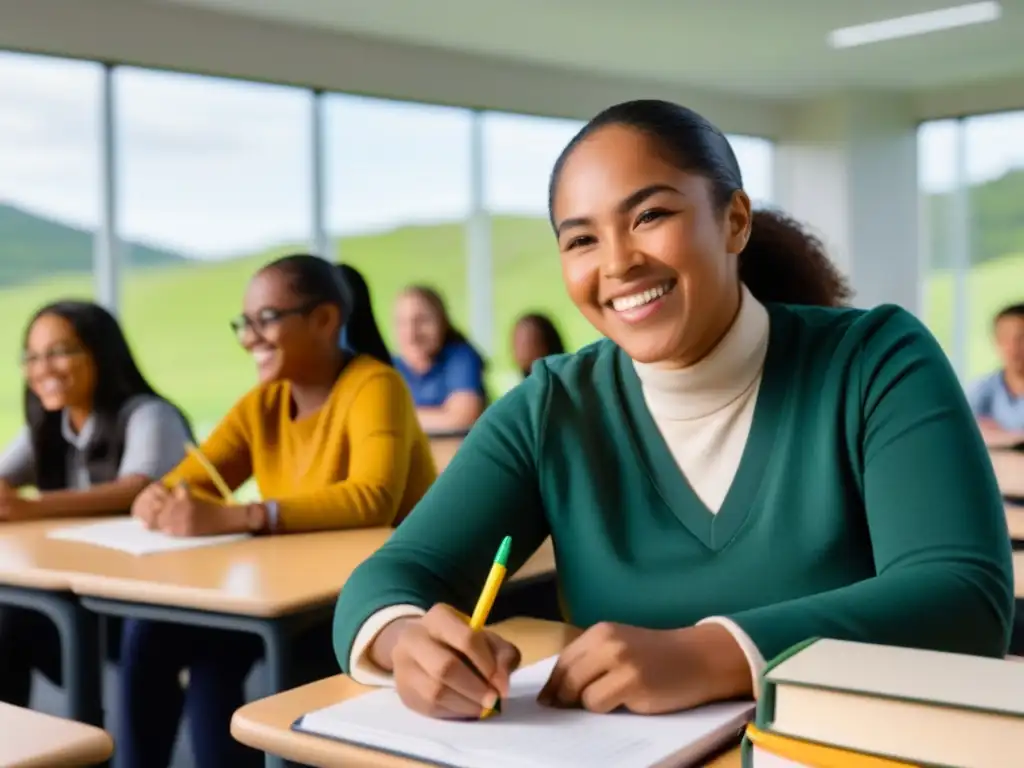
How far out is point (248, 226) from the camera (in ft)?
23.1

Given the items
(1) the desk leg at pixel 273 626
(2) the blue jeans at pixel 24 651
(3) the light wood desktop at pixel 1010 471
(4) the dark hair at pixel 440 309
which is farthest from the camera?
(4) the dark hair at pixel 440 309

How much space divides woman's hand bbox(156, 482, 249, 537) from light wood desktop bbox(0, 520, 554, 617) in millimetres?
55

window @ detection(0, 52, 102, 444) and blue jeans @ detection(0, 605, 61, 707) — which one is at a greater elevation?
window @ detection(0, 52, 102, 444)

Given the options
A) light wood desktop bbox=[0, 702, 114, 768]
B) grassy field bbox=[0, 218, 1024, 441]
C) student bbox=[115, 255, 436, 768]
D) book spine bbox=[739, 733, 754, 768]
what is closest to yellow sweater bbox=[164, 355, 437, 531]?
student bbox=[115, 255, 436, 768]

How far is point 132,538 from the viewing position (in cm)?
221

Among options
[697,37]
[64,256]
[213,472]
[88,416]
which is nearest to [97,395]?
[88,416]

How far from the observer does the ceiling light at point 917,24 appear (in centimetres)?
660

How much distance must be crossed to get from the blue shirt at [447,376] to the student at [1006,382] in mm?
2145

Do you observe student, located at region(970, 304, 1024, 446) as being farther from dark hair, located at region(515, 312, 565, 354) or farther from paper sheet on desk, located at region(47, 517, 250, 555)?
paper sheet on desk, located at region(47, 517, 250, 555)

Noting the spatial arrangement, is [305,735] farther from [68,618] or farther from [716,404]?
[68,618]

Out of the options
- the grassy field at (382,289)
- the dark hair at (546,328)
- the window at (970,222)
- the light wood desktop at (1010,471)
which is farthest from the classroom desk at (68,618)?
the window at (970,222)

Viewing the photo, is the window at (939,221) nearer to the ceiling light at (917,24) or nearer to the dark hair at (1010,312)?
the ceiling light at (917,24)

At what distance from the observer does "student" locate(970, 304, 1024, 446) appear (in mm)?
4809

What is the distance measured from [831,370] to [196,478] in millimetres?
1630
